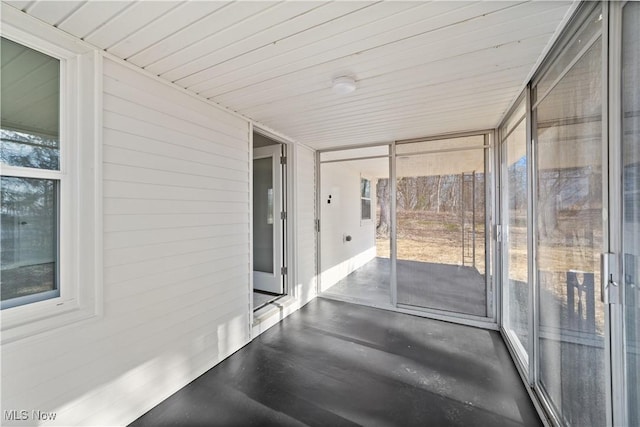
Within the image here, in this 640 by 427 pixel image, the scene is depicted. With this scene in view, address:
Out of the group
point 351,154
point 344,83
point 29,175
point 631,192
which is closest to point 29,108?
point 29,175

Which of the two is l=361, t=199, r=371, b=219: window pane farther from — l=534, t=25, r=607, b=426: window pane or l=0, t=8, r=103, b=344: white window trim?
l=0, t=8, r=103, b=344: white window trim

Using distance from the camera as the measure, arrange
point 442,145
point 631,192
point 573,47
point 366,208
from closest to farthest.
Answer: point 631,192 < point 573,47 < point 442,145 < point 366,208

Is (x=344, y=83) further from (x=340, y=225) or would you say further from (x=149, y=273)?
(x=340, y=225)

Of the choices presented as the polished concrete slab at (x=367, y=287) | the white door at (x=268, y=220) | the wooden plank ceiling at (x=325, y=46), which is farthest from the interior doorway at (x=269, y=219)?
the wooden plank ceiling at (x=325, y=46)

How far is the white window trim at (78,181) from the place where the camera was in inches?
58.8

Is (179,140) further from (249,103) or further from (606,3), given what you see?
(606,3)

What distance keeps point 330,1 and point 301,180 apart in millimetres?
2741

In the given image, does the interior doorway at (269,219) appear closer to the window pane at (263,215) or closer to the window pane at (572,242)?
the window pane at (263,215)

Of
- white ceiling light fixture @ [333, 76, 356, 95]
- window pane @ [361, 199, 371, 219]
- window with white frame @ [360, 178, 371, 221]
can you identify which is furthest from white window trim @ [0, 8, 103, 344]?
window pane @ [361, 199, 371, 219]

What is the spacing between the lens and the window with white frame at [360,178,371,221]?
5969mm

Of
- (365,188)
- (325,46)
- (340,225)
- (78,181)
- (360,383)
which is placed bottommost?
(360,383)

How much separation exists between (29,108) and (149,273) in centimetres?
116

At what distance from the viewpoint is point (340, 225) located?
498cm

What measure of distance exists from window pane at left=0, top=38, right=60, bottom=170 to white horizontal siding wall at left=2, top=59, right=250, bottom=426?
24cm
